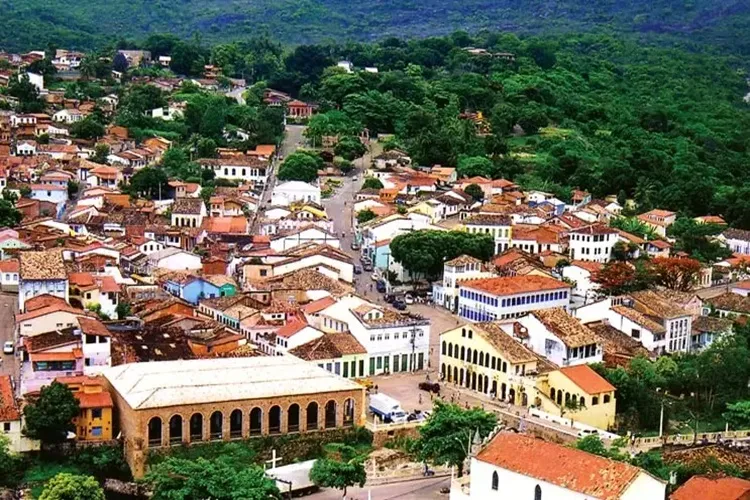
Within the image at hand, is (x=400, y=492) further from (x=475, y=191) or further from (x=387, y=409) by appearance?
(x=475, y=191)

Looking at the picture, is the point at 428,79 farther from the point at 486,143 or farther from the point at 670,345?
the point at 670,345

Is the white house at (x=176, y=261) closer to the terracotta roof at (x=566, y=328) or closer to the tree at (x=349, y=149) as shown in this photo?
the terracotta roof at (x=566, y=328)

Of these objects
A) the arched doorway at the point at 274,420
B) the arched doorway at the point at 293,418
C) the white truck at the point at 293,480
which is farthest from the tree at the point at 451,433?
the arched doorway at the point at 274,420

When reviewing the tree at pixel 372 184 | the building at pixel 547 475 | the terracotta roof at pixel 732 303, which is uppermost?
the building at pixel 547 475

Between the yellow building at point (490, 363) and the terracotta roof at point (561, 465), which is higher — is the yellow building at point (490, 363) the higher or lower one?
the lower one

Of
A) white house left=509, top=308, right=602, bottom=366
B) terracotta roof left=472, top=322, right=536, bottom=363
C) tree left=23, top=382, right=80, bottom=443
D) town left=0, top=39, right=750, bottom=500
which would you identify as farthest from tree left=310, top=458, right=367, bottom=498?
white house left=509, top=308, right=602, bottom=366

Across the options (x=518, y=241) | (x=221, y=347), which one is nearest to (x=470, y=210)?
(x=518, y=241)

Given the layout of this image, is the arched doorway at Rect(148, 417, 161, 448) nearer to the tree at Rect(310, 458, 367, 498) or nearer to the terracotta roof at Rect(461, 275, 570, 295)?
the tree at Rect(310, 458, 367, 498)
